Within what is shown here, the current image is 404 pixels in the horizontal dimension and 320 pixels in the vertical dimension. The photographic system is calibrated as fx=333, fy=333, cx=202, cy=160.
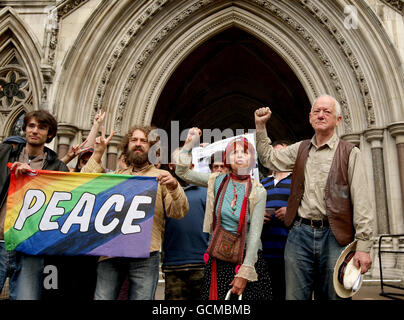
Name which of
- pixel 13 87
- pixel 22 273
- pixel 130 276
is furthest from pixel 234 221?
pixel 13 87

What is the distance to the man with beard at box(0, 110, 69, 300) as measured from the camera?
7.90 feet

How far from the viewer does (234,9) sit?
330 inches

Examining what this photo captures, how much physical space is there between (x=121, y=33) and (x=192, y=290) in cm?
651

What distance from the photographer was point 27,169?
253 centimetres

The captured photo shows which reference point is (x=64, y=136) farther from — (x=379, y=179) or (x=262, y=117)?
(x=379, y=179)

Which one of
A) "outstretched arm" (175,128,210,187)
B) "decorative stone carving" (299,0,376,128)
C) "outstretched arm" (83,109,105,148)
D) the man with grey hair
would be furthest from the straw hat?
"decorative stone carving" (299,0,376,128)

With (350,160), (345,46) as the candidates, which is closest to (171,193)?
(350,160)

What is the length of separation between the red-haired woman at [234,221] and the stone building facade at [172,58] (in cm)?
532

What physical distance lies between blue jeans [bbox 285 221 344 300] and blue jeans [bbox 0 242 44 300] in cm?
182

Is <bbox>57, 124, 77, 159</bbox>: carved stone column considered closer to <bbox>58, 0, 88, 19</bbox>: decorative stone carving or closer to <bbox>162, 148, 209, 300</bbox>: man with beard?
<bbox>58, 0, 88, 19</bbox>: decorative stone carving

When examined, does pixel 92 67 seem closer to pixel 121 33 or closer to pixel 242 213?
pixel 121 33

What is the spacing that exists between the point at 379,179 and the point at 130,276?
6.08m

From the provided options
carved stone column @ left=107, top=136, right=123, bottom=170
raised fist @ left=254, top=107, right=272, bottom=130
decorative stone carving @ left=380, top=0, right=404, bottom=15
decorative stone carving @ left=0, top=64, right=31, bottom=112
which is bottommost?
raised fist @ left=254, top=107, right=272, bottom=130

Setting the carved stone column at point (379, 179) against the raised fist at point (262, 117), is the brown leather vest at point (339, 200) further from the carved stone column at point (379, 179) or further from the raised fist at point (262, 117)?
the carved stone column at point (379, 179)
